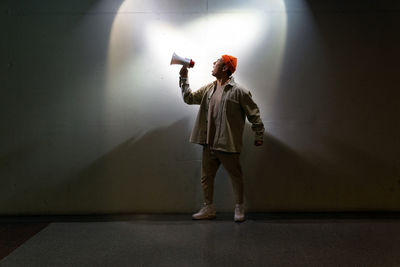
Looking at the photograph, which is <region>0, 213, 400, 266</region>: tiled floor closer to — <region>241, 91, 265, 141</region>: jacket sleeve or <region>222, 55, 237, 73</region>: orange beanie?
<region>241, 91, 265, 141</region>: jacket sleeve

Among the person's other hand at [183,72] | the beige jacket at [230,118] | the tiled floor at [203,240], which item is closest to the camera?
the tiled floor at [203,240]

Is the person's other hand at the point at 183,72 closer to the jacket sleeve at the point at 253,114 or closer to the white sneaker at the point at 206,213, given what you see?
the jacket sleeve at the point at 253,114

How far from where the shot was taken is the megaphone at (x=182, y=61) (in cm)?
278

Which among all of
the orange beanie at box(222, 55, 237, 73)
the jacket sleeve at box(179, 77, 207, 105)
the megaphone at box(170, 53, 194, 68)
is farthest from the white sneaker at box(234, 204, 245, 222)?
the megaphone at box(170, 53, 194, 68)

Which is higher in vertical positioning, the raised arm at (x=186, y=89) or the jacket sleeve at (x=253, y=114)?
the raised arm at (x=186, y=89)

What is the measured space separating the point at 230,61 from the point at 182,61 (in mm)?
436

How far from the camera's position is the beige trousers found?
2814mm

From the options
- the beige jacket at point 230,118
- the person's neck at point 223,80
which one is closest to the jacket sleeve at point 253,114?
the beige jacket at point 230,118

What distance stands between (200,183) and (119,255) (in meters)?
1.16

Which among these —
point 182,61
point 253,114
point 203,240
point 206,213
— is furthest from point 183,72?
point 203,240

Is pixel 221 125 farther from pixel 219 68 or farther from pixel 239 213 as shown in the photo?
pixel 239 213

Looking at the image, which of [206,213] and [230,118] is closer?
[230,118]

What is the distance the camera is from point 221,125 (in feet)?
9.12

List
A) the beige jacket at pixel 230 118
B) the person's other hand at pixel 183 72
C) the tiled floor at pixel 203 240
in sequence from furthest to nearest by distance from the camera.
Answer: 1. the person's other hand at pixel 183 72
2. the beige jacket at pixel 230 118
3. the tiled floor at pixel 203 240
